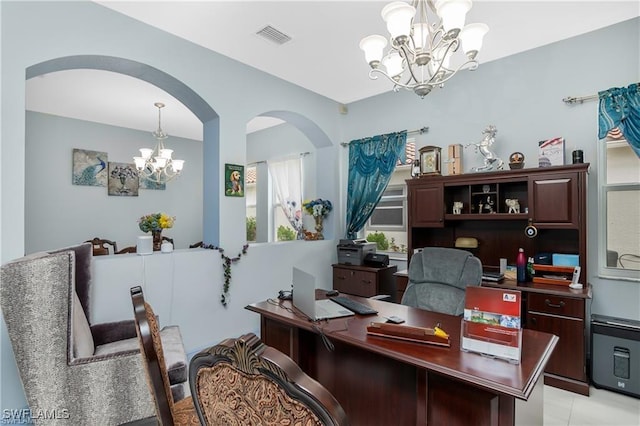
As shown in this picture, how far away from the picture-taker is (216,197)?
3.34m

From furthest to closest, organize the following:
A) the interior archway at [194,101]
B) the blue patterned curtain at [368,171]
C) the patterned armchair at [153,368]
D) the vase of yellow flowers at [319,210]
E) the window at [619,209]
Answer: the vase of yellow flowers at [319,210] < the blue patterned curtain at [368,171] < the window at [619,209] < the interior archway at [194,101] < the patterned armchair at [153,368]

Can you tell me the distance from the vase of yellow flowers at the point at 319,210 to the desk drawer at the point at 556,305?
8.59 feet

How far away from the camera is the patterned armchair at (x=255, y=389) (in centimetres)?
60

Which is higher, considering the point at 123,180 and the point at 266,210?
the point at 123,180

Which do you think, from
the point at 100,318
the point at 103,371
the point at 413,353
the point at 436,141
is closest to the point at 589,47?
the point at 436,141

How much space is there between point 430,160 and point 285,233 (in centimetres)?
284

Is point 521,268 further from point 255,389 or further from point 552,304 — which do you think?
point 255,389

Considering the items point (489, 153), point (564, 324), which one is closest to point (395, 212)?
point (489, 153)

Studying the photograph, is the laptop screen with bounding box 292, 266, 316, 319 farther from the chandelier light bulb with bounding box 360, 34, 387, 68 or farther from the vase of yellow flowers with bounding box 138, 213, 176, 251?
the vase of yellow flowers with bounding box 138, 213, 176, 251

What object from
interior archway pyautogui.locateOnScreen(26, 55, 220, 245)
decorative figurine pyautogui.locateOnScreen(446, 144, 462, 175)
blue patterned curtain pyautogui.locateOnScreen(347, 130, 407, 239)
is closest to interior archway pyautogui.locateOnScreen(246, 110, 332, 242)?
blue patterned curtain pyautogui.locateOnScreen(347, 130, 407, 239)

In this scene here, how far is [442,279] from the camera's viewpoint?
2287 millimetres

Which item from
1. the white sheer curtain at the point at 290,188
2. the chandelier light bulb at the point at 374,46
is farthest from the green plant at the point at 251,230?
the chandelier light bulb at the point at 374,46

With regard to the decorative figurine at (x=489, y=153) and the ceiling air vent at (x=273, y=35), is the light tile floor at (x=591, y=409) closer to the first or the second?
the decorative figurine at (x=489, y=153)

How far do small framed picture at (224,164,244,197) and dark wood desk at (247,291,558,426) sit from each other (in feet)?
5.17
